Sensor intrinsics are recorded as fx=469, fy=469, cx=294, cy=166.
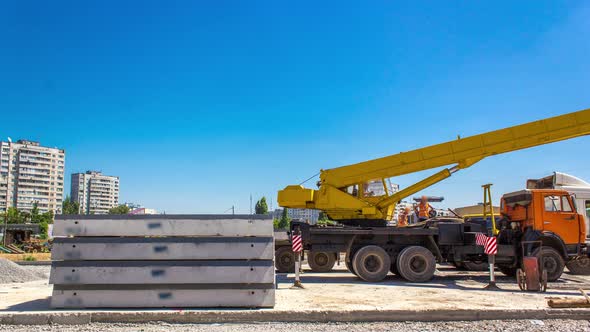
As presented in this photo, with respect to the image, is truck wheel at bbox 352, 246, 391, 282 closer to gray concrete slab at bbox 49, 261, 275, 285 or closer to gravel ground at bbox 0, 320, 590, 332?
gravel ground at bbox 0, 320, 590, 332

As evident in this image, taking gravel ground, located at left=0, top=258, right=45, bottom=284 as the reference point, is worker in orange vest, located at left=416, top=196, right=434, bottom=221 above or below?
above

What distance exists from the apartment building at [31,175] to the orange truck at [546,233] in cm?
12839

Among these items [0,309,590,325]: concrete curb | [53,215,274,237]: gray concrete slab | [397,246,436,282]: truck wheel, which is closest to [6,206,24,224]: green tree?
[397,246,436,282]: truck wheel

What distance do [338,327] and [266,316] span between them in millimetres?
1099

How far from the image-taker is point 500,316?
7.41m

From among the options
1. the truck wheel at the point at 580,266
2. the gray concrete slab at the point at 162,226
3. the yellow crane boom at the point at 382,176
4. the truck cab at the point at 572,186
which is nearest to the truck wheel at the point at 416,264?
the yellow crane boom at the point at 382,176

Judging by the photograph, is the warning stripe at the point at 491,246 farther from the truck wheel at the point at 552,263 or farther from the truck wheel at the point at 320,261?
the truck wheel at the point at 320,261

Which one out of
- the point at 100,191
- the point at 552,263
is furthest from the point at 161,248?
the point at 100,191

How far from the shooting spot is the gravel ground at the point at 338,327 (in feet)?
21.7

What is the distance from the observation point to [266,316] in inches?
280

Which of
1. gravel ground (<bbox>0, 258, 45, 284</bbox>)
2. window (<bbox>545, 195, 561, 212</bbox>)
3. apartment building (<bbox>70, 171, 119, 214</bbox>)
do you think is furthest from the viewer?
apartment building (<bbox>70, 171, 119, 214</bbox>)

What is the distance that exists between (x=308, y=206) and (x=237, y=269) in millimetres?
7304

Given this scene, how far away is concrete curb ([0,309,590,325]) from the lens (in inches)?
272

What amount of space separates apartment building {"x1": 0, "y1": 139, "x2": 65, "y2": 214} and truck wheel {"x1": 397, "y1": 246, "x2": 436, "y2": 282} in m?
127
